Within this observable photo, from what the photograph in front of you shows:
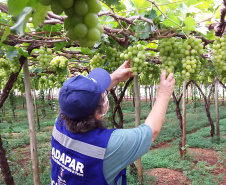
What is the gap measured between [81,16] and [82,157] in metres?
0.93

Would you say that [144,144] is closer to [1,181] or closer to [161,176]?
[161,176]

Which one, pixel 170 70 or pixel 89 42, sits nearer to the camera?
pixel 89 42

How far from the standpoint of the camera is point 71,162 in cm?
130

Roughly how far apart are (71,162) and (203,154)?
15.7 feet

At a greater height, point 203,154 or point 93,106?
point 93,106

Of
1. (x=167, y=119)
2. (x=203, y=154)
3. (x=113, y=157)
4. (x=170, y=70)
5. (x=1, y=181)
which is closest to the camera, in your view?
(x=113, y=157)

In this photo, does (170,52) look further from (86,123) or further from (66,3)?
(66,3)

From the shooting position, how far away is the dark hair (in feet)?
4.15

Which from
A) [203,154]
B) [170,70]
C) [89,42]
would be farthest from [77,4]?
[203,154]

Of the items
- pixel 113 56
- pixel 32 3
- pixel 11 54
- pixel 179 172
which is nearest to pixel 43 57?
pixel 11 54

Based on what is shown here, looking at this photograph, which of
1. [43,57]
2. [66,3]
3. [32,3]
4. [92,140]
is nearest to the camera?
[66,3]

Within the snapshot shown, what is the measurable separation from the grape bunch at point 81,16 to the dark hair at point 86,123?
0.78 meters

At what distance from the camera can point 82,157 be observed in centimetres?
125

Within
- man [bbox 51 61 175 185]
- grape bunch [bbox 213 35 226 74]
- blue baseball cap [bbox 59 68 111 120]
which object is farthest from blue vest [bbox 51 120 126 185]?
grape bunch [bbox 213 35 226 74]
